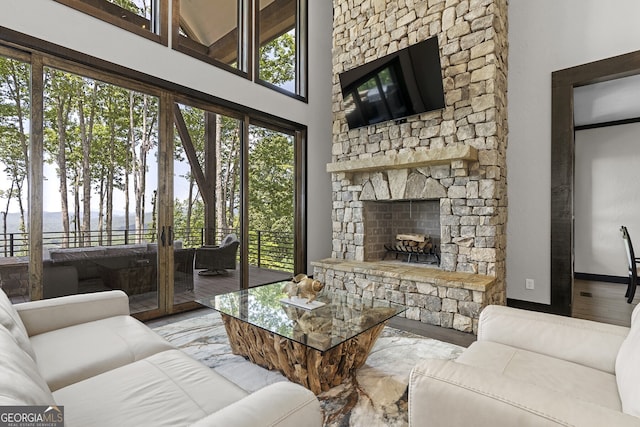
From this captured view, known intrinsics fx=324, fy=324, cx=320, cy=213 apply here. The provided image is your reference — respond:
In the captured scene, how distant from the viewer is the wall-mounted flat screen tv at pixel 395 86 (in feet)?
12.1

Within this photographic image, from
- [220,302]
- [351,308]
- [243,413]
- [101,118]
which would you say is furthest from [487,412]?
[101,118]

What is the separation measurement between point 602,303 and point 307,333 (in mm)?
4127

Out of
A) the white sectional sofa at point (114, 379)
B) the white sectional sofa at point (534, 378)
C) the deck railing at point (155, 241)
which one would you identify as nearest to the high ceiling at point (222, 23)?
the deck railing at point (155, 241)

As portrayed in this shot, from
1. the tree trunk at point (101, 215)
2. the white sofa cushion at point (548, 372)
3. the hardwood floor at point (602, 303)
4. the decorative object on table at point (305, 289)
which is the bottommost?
the hardwood floor at point (602, 303)

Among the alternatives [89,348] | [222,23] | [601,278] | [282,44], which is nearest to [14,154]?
[89,348]

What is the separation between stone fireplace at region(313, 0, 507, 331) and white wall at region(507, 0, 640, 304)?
177mm

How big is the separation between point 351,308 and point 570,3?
153 inches

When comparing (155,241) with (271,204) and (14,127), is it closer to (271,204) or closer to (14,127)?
(14,127)

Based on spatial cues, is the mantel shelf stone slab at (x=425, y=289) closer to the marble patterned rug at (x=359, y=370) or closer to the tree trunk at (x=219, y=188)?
the marble patterned rug at (x=359, y=370)

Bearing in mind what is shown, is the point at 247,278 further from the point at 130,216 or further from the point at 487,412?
the point at 487,412

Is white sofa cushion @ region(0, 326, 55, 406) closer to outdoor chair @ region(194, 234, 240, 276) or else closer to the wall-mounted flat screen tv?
outdoor chair @ region(194, 234, 240, 276)

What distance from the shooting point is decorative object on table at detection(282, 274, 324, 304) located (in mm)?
2262

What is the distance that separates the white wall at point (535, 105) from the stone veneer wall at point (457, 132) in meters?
0.16

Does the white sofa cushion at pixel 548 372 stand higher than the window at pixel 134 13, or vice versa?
the window at pixel 134 13
